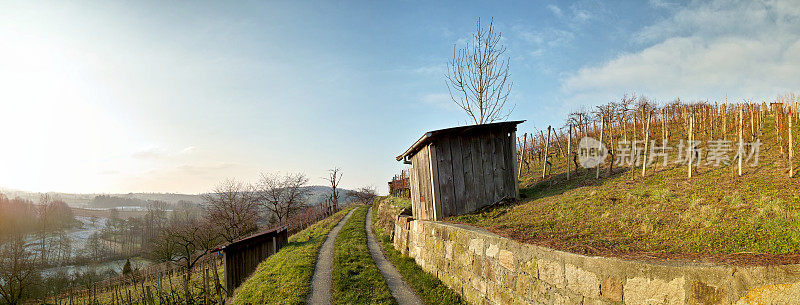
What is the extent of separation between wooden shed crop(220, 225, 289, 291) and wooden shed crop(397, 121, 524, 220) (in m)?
7.32

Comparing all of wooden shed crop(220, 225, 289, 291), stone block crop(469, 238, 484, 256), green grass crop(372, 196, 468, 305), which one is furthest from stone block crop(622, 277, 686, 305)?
wooden shed crop(220, 225, 289, 291)

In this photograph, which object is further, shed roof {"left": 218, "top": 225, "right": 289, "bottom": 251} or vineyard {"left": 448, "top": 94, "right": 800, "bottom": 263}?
shed roof {"left": 218, "top": 225, "right": 289, "bottom": 251}

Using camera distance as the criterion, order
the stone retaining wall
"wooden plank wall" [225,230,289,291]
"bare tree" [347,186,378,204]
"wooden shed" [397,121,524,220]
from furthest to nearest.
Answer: "bare tree" [347,186,378,204] < "wooden plank wall" [225,230,289,291] < "wooden shed" [397,121,524,220] < the stone retaining wall

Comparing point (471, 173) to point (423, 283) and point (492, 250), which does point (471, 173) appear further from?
point (492, 250)

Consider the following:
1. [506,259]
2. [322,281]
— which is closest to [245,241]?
[322,281]

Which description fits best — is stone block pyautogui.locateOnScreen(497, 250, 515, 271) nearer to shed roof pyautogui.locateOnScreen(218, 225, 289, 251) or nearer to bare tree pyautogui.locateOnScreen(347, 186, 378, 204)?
shed roof pyautogui.locateOnScreen(218, 225, 289, 251)

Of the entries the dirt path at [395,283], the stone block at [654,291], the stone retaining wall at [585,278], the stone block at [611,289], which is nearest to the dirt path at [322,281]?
the dirt path at [395,283]

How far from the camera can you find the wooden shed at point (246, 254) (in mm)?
12180

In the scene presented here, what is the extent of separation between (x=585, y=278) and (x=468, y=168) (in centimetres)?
737

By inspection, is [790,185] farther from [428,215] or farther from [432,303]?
[428,215]

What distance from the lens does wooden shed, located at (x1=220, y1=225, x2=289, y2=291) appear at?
12180mm

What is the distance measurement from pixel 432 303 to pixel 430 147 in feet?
17.3

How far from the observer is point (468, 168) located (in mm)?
11867

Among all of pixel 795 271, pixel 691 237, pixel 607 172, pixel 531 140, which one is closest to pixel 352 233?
pixel 531 140
